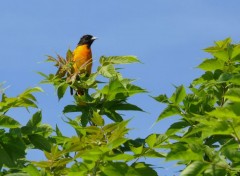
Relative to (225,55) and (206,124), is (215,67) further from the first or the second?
(206,124)

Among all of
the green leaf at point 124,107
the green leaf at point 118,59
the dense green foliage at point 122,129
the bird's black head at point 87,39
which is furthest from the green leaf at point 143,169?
the bird's black head at point 87,39

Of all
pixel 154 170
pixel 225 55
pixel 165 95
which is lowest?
pixel 154 170

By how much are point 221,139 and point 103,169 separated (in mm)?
1271

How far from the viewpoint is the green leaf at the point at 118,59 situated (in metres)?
5.02

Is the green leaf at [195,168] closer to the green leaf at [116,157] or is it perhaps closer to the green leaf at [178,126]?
the green leaf at [116,157]

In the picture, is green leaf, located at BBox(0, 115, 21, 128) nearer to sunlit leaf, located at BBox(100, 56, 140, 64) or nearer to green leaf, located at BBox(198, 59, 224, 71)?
→ sunlit leaf, located at BBox(100, 56, 140, 64)

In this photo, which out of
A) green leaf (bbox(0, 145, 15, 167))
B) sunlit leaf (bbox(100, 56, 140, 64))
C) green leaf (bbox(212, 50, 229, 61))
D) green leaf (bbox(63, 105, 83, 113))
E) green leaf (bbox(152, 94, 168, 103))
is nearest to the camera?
green leaf (bbox(152, 94, 168, 103))

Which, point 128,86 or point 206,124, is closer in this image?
point 206,124

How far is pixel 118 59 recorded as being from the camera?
5.15m

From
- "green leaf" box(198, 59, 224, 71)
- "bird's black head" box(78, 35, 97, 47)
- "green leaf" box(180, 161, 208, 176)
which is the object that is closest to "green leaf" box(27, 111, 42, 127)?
"green leaf" box(198, 59, 224, 71)

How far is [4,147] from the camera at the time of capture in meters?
4.85

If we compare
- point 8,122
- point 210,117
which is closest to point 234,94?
point 210,117

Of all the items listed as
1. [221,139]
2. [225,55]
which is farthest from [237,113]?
[225,55]

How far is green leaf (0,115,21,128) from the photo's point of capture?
15.4 ft
